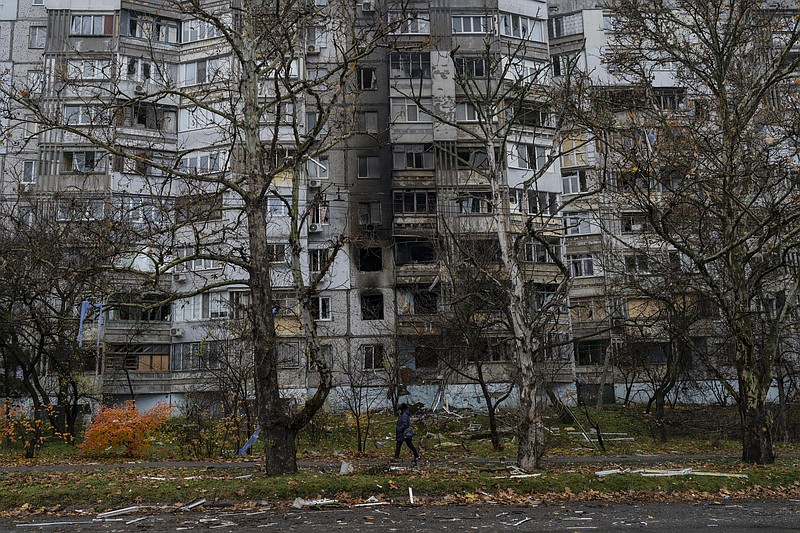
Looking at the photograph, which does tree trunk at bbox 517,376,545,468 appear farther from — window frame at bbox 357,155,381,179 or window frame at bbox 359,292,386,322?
window frame at bbox 357,155,381,179

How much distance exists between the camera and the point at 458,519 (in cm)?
1089

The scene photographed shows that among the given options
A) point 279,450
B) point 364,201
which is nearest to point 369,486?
point 279,450

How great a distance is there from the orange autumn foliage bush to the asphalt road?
35.2 ft

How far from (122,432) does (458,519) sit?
14238mm

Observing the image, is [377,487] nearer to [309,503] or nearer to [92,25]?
[309,503]

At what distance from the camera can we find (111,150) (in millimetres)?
13531

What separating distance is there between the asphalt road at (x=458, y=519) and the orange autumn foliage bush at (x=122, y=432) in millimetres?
10735

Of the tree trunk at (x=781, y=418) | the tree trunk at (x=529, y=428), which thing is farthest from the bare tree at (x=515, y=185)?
the tree trunk at (x=781, y=418)

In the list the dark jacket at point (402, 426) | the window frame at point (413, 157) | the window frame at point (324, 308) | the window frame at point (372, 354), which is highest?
the window frame at point (413, 157)

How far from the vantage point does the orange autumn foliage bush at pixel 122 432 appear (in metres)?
21.8

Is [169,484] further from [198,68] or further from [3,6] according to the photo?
[3,6]

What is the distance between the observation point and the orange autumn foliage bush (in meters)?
21.8

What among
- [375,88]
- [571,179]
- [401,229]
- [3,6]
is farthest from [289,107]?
[3,6]

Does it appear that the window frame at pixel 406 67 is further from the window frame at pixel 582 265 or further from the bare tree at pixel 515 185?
the window frame at pixel 582 265
